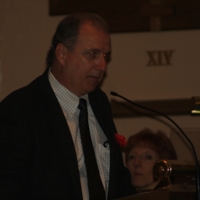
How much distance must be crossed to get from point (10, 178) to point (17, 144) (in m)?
0.13

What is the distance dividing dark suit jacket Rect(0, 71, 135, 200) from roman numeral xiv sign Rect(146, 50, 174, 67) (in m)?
2.59

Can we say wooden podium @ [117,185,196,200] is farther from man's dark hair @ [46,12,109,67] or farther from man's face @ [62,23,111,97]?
man's dark hair @ [46,12,109,67]

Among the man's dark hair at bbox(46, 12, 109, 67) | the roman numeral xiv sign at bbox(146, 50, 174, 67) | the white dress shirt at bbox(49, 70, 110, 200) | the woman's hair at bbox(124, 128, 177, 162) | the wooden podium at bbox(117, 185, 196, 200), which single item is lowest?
the woman's hair at bbox(124, 128, 177, 162)

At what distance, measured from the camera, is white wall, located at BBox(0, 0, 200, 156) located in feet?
16.2

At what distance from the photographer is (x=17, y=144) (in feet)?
7.47

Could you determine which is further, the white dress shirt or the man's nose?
the man's nose

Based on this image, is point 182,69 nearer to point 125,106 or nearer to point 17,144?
point 125,106

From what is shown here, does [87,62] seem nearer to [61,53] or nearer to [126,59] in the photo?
[61,53]

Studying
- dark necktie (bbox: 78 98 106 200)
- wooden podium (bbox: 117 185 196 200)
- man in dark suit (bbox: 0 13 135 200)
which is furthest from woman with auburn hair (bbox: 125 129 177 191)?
wooden podium (bbox: 117 185 196 200)

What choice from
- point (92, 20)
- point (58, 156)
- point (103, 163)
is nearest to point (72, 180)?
point (58, 156)

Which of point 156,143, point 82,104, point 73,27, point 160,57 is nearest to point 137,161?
point 156,143

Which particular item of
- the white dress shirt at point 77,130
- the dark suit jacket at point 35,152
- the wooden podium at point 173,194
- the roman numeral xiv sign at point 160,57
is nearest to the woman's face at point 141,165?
the roman numeral xiv sign at point 160,57

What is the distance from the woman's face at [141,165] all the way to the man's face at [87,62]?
54.9 inches

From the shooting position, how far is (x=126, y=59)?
505 cm
